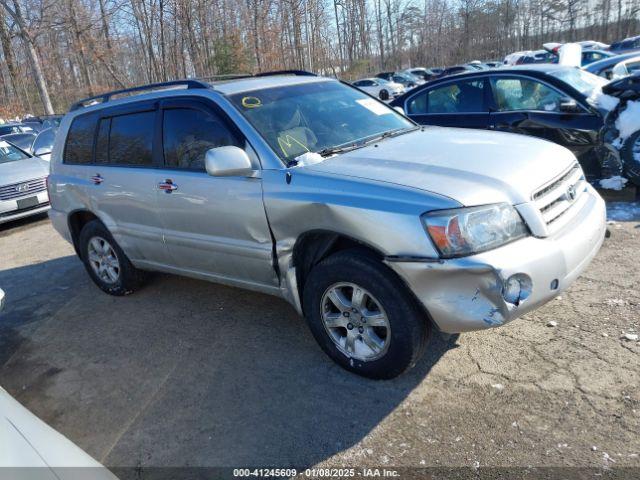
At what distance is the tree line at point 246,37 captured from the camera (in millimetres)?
28797

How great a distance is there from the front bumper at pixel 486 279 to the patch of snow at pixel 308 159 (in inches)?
35.1

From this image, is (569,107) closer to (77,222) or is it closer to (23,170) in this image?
(77,222)

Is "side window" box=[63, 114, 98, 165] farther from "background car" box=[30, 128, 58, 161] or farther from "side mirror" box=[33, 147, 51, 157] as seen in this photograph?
"side mirror" box=[33, 147, 51, 157]

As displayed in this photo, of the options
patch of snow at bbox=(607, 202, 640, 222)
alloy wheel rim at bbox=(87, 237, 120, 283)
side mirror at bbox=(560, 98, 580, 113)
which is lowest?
patch of snow at bbox=(607, 202, 640, 222)

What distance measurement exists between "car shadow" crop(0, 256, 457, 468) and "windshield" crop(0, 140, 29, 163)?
587 cm

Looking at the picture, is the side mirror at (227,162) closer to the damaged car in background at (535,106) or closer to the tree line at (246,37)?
the damaged car in background at (535,106)

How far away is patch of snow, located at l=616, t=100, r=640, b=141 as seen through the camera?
5.87 meters

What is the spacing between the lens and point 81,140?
16.7 ft

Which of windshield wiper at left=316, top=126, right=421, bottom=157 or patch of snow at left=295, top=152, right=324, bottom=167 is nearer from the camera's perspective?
patch of snow at left=295, top=152, right=324, bottom=167

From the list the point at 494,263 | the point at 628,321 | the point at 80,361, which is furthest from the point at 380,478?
the point at 80,361

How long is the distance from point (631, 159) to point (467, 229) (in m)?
4.35

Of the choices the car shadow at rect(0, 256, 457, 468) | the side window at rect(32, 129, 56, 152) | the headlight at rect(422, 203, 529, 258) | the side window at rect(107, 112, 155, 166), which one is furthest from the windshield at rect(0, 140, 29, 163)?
the headlight at rect(422, 203, 529, 258)

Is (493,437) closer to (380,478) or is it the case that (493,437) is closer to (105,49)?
(380,478)

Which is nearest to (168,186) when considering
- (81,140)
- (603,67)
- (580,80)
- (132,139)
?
(132,139)
